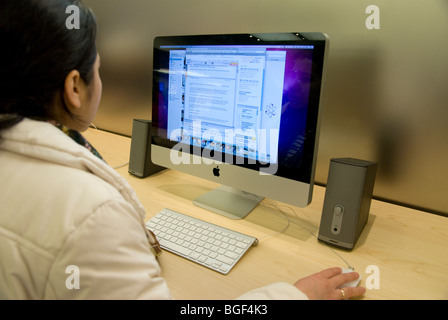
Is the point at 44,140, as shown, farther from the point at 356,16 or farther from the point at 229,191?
the point at 356,16

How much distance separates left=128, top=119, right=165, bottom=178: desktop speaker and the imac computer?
0.08 metres

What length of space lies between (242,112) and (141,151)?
46 cm

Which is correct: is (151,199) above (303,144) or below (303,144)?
below

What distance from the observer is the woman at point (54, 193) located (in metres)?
0.45

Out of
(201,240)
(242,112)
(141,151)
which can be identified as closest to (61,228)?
(201,240)

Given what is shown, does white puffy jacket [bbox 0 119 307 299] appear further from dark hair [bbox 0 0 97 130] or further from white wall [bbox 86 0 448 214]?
white wall [bbox 86 0 448 214]

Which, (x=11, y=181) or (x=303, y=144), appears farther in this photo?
(x=303, y=144)

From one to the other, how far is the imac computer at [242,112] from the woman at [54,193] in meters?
0.33

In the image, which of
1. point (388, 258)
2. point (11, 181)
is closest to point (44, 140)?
point (11, 181)

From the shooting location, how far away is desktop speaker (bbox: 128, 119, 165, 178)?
44.8 inches

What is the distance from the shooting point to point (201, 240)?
0.78m

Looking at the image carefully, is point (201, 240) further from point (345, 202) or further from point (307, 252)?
point (345, 202)
